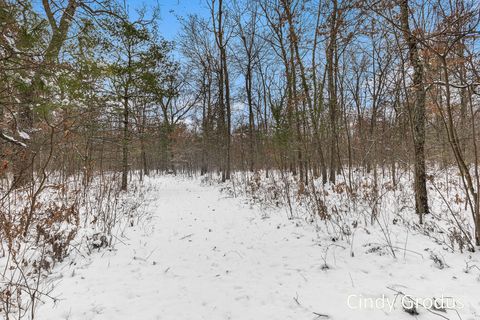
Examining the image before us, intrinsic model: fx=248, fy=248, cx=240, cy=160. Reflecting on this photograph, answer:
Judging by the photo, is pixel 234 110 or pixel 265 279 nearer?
pixel 265 279

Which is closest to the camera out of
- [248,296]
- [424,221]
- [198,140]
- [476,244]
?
[248,296]

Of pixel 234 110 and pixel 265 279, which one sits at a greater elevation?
pixel 234 110

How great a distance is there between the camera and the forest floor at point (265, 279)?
213 cm

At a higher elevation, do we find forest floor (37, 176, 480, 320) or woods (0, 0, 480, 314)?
woods (0, 0, 480, 314)

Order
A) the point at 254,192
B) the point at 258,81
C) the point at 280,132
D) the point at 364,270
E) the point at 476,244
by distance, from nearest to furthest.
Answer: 1. the point at 364,270
2. the point at 476,244
3. the point at 254,192
4. the point at 280,132
5. the point at 258,81

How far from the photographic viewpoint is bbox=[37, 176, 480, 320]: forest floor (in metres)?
2.13

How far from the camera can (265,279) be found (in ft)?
9.07

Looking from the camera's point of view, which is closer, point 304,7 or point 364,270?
→ point 364,270

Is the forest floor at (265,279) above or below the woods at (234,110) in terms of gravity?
below

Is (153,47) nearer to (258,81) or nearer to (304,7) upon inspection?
(304,7)

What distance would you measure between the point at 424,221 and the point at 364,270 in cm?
251

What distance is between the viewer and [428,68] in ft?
11.9

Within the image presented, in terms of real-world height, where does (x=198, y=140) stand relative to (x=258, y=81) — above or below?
below

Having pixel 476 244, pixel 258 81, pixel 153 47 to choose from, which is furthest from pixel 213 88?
pixel 476 244
